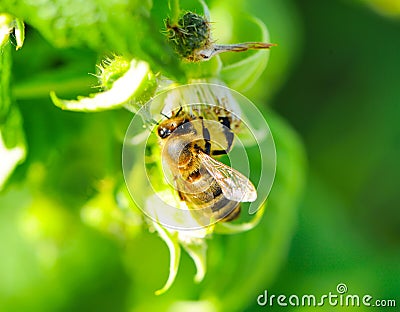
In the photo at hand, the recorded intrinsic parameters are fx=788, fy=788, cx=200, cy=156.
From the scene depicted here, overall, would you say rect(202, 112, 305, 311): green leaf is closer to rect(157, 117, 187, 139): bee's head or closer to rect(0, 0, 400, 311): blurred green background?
rect(0, 0, 400, 311): blurred green background

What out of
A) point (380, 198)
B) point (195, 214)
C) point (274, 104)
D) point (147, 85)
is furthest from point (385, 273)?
point (147, 85)

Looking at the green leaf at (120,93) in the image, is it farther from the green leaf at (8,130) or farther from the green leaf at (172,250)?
the green leaf at (172,250)

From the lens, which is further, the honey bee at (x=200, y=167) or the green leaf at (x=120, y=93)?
the honey bee at (x=200, y=167)

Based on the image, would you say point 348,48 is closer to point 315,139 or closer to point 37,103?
point 315,139

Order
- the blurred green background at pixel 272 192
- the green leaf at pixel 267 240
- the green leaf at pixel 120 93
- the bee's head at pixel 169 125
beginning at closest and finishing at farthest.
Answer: the green leaf at pixel 120 93, the bee's head at pixel 169 125, the blurred green background at pixel 272 192, the green leaf at pixel 267 240

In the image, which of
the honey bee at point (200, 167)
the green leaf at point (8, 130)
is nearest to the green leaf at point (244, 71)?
the honey bee at point (200, 167)

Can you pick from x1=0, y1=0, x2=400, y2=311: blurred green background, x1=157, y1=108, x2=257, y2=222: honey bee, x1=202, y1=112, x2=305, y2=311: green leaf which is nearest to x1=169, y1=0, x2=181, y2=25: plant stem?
x1=0, y1=0, x2=400, y2=311: blurred green background

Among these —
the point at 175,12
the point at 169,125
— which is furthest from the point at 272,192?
the point at 175,12
